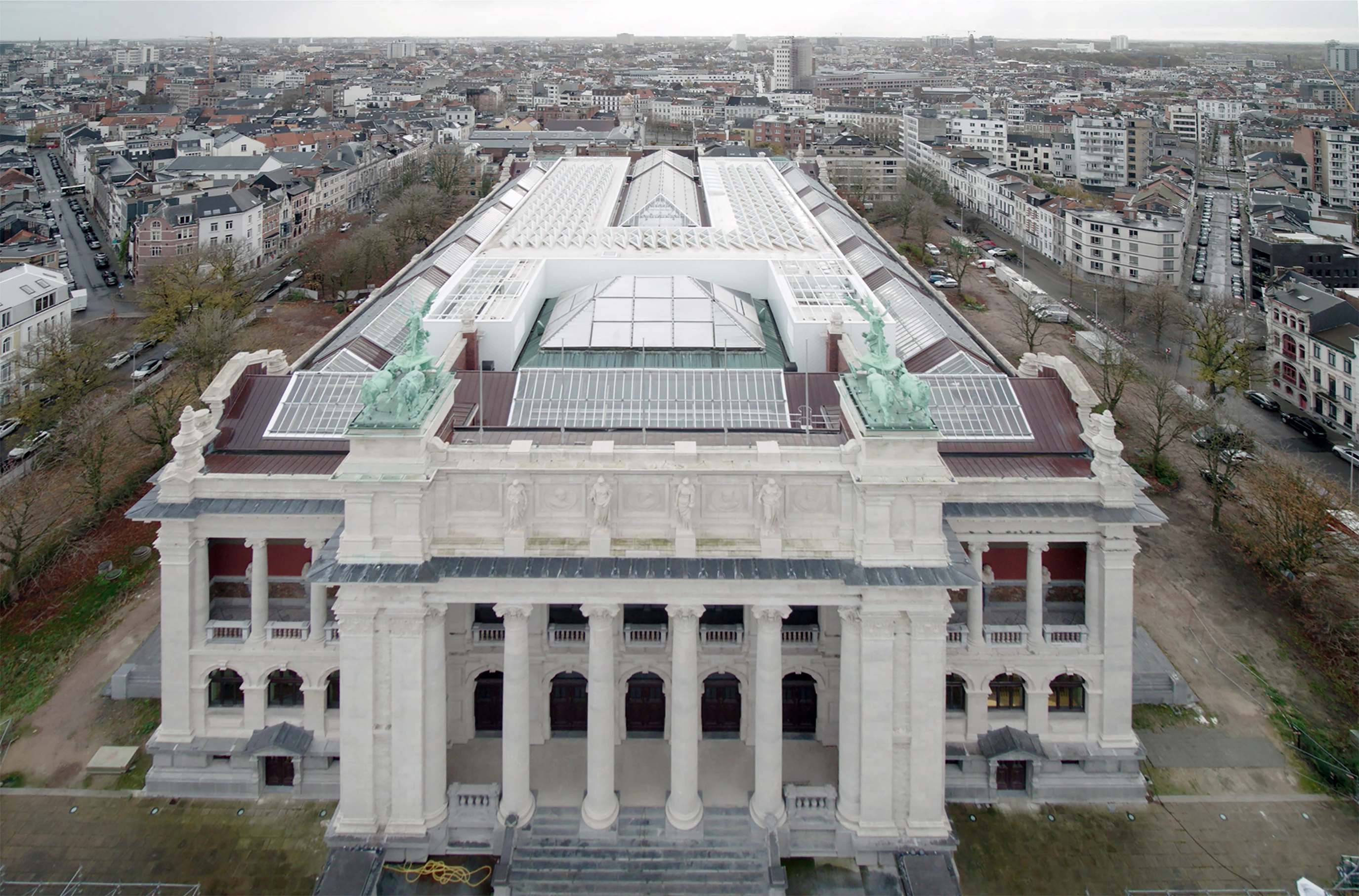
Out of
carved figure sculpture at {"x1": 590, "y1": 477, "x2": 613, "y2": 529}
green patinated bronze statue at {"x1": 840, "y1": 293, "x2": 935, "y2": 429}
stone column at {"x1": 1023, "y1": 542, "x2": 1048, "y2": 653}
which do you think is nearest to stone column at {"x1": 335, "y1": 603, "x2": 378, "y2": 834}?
carved figure sculpture at {"x1": 590, "y1": 477, "x2": 613, "y2": 529}

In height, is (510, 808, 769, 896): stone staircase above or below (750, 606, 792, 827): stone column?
below

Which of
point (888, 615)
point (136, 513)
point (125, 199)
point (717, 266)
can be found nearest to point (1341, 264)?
point (717, 266)

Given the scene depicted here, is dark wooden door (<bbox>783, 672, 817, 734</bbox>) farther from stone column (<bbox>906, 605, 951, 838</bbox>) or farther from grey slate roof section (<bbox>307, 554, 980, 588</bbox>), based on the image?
grey slate roof section (<bbox>307, 554, 980, 588</bbox>)

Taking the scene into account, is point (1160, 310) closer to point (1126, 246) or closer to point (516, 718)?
point (1126, 246)

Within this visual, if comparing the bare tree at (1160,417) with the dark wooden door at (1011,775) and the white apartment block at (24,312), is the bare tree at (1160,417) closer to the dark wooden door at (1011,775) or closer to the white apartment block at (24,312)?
the dark wooden door at (1011,775)

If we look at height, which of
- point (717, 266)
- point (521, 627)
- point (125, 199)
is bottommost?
point (521, 627)

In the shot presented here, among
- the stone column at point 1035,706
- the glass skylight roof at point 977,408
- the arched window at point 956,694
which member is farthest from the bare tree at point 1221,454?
the arched window at point 956,694

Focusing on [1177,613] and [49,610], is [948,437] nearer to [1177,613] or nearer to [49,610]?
[1177,613]
